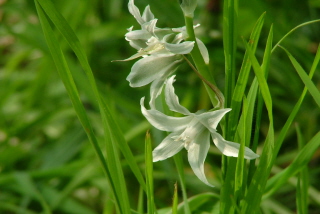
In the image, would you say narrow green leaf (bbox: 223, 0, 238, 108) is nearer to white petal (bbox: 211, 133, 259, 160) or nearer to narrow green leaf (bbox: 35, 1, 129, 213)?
white petal (bbox: 211, 133, 259, 160)

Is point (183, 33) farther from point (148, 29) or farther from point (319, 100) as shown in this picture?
point (319, 100)

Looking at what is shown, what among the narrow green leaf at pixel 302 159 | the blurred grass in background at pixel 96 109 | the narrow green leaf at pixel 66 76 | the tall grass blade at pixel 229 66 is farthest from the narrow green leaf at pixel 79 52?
the blurred grass in background at pixel 96 109

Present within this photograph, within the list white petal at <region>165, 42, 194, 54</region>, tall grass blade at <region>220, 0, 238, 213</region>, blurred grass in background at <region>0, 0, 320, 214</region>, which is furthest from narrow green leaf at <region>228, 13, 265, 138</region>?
blurred grass in background at <region>0, 0, 320, 214</region>

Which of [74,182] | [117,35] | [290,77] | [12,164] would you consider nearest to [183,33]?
[74,182]

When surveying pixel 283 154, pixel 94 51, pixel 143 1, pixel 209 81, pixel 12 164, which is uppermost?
pixel 209 81

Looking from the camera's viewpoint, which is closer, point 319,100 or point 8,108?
point 319,100

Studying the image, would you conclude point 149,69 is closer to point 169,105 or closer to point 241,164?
point 169,105
